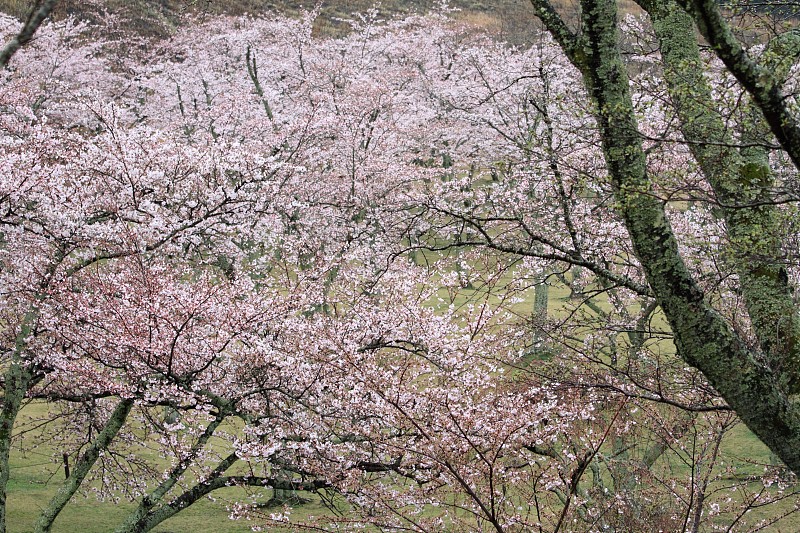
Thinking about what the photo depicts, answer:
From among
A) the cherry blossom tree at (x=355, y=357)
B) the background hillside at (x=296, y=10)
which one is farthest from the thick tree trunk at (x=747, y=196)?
the background hillside at (x=296, y=10)

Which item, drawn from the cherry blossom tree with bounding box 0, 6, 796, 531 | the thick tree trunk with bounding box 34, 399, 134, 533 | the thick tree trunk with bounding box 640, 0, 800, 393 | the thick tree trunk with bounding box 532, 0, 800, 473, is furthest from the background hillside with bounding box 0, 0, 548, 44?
the thick tree trunk with bounding box 532, 0, 800, 473

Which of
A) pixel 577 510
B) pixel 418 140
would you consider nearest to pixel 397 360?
pixel 577 510

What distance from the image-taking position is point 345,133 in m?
19.8

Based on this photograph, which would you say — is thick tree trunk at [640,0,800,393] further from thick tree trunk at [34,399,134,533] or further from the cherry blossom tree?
thick tree trunk at [34,399,134,533]

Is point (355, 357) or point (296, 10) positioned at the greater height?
point (296, 10)

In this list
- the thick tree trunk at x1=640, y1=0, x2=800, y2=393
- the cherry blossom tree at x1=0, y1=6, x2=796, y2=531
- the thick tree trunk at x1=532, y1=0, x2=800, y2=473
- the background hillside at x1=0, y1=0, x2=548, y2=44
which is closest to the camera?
the thick tree trunk at x1=532, y1=0, x2=800, y2=473

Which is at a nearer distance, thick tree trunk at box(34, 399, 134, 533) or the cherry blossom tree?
the cherry blossom tree

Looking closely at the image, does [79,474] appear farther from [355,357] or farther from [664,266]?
[664,266]

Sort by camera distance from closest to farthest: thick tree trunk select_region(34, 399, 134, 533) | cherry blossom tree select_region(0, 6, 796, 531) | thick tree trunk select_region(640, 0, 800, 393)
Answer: thick tree trunk select_region(640, 0, 800, 393), cherry blossom tree select_region(0, 6, 796, 531), thick tree trunk select_region(34, 399, 134, 533)

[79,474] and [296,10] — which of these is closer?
[79,474]

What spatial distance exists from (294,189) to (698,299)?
1428cm

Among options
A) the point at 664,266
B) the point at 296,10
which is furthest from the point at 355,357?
the point at 296,10

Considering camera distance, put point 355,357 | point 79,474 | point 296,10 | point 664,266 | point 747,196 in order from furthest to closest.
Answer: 1. point 296,10
2. point 355,357
3. point 79,474
4. point 747,196
5. point 664,266

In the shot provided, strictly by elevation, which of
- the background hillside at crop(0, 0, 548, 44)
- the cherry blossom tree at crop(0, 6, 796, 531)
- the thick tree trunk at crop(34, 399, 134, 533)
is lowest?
the thick tree trunk at crop(34, 399, 134, 533)
